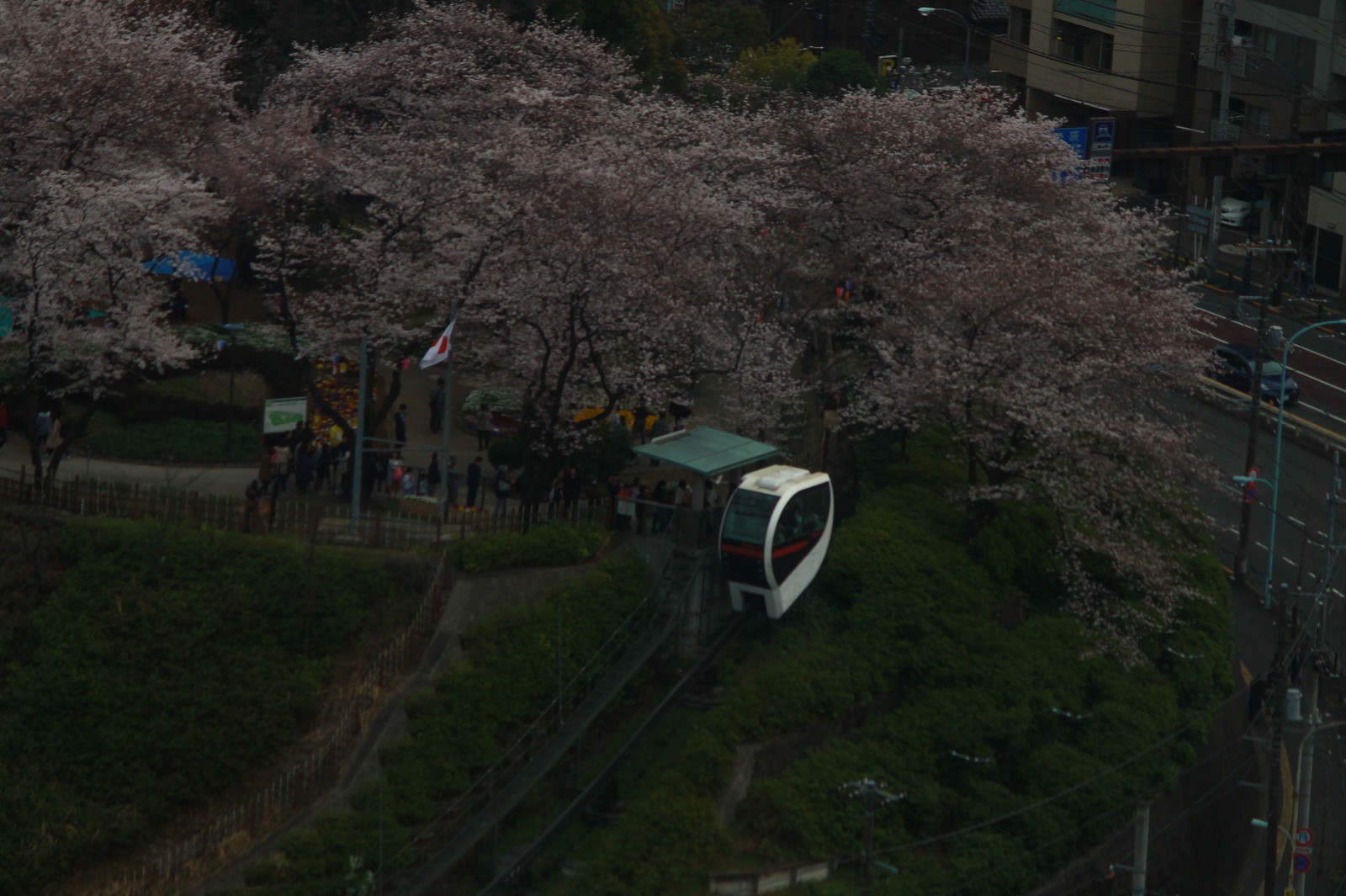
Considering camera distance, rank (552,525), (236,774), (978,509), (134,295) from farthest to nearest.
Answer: (978,509) < (134,295) < (552,525) < (236,774)

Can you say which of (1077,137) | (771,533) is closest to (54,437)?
(771,533)

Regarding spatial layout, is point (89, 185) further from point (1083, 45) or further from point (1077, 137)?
point (1083, 45)

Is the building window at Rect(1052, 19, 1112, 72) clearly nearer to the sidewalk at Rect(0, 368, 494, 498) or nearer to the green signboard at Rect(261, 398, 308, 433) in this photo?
the sidewalk at Rect(0, 368, 494, 498)

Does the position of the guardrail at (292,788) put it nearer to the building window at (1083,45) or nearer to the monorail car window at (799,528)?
the monorail car window at (799,528)

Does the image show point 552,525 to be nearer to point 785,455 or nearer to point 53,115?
point 785,455

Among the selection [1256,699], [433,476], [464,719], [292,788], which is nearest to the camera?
[292,788]

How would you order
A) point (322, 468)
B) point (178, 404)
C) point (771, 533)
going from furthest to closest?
point (178, 404)
point (322, 468)
point (771, 533)

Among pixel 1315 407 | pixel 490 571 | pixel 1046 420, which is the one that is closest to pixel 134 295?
pixel 490 571
